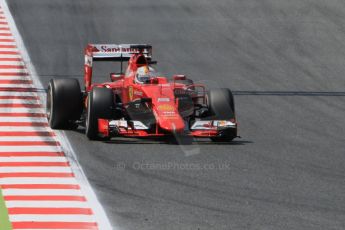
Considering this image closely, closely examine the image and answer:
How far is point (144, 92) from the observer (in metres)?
21.3

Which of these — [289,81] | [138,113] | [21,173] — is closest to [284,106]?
[289,81]

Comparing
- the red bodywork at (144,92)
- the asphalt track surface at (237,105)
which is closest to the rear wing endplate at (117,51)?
the red bodywork at (144,92)

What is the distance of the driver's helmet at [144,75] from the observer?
71.3 feet

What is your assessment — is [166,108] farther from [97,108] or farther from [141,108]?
[97,108]

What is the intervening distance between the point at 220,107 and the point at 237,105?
13.9ft

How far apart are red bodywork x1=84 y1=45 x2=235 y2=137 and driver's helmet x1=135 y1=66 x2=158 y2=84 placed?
0.10 meters

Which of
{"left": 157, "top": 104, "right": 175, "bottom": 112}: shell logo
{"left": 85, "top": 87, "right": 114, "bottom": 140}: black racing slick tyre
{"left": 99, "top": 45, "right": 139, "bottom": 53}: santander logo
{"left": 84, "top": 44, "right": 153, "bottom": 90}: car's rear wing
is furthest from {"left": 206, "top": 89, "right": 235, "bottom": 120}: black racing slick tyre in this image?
{"left": 99, "top": 45, "right": 139, "bottom": 53}: santander logo

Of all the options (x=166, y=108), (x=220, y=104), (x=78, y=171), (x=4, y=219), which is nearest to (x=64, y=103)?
(x=166, y=108)

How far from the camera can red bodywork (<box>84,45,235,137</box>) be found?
20469 mm

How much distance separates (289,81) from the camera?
2892cm

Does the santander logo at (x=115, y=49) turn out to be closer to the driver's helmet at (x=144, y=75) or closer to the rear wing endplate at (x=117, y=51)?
the rear wing endplate at (x=117, y=51)

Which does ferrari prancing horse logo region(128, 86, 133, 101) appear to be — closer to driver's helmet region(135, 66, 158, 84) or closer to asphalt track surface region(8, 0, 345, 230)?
driver's helmet region(135, 66, 158, 84)

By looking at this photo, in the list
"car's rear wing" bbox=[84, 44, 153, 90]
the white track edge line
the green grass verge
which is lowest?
the green grass verge

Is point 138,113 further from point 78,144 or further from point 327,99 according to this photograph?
point 327,99
